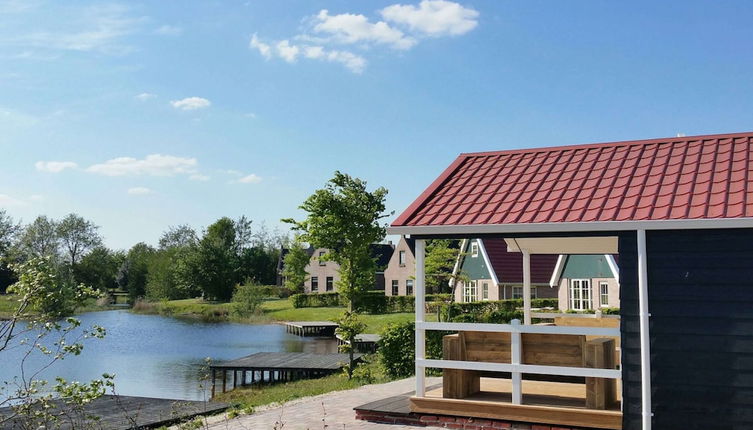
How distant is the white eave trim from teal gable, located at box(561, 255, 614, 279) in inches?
1087

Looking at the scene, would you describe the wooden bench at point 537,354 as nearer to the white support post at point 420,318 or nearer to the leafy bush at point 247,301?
the white support post at point 420,318

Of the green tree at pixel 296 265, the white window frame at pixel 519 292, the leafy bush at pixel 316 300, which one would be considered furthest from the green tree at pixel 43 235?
the white window frame at pixel 519 292

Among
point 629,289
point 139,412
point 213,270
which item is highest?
point 213,270

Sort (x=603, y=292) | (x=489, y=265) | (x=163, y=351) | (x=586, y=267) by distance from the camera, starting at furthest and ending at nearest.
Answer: (x=489, y=265) → (x=586, y=267) → (x=603, y=292) → (x=163, y=351)

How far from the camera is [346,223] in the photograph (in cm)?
4538

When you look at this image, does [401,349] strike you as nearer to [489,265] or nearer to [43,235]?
[489,265]

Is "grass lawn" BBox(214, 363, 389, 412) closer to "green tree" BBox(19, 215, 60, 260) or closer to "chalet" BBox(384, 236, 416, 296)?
"chalet" BBox(384, 236, 416, 296)

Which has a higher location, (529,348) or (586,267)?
(586,267)

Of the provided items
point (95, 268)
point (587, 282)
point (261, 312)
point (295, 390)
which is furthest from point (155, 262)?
point (295, 390)

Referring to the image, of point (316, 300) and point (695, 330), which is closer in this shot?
point (695, 330)

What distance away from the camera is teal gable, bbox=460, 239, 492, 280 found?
145ft

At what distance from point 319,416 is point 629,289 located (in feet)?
16.8

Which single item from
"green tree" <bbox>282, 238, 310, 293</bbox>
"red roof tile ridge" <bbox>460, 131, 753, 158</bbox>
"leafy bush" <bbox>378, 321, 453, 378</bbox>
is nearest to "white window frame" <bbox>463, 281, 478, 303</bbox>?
"leafy bush" <bbox>378, 321, 453, 378</bbox>

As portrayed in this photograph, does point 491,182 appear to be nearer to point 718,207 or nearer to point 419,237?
point 419,237
